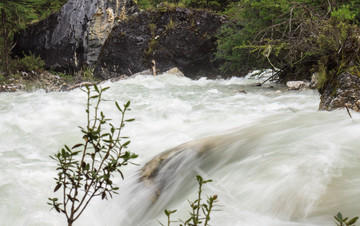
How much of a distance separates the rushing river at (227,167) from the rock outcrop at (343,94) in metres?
0.20

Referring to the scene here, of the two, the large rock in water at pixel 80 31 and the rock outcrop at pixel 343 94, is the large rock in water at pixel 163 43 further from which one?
the rock outcrop at pixel 343 94

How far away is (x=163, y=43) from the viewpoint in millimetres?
13148

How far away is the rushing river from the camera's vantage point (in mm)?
1992

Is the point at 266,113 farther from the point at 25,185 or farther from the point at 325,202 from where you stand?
the point at 25,185

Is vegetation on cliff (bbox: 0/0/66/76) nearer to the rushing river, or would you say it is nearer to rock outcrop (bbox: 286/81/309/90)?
the rushing river

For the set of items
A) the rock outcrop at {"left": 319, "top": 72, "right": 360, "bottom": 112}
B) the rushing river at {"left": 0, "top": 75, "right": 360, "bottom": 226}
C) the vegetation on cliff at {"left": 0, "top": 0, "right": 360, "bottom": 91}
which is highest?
the vegetation on cliff at {"left": 0, "top": 0, "right": 360, "bottom": 91}

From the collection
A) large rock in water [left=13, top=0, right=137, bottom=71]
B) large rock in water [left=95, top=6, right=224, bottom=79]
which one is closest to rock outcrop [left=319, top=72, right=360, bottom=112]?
large rock in water [left=95, top=6, right=224, bottom=79]

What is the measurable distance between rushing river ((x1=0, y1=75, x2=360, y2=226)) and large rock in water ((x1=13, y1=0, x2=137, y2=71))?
1018 centimetres

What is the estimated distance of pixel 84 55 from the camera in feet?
49.4

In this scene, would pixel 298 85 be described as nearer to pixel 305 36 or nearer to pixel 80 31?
pixel 305 36

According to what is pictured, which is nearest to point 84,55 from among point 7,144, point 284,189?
point 7,144

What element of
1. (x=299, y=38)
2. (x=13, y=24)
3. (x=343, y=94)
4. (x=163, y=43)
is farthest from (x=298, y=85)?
(x=13, y=24)

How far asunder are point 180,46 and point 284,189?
37.1 feet

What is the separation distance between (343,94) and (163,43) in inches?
381
